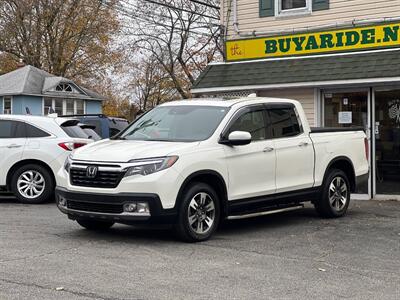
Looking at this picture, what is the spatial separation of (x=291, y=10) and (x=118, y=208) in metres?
8.29

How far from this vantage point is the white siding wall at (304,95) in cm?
1330

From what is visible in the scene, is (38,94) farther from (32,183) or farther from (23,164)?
(32,183)

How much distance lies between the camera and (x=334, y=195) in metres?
9.73

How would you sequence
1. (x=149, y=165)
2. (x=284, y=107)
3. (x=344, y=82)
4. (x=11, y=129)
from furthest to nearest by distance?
1. (x=344, y=82)
2. (x=11, y=129)
3. (x=284, y=107)
4. (x=149, y=165)

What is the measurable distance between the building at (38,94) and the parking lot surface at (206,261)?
22.7 meters

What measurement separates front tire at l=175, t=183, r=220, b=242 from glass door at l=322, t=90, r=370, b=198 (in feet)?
18.5

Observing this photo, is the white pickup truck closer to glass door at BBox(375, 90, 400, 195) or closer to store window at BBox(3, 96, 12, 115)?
glass door at BBox(375, 90, 400, 195)

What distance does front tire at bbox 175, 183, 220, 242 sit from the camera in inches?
287

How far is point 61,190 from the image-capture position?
7.67 metres

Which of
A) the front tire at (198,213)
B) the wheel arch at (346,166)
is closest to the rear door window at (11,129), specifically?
the front tire at (198,213)

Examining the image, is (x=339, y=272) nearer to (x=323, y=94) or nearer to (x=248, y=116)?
(x=248, y=116)

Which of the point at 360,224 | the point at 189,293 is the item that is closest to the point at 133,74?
the point at 360,224

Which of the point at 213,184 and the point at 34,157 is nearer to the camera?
the point at 213,184

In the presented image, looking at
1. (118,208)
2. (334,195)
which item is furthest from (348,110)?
(118,208)
